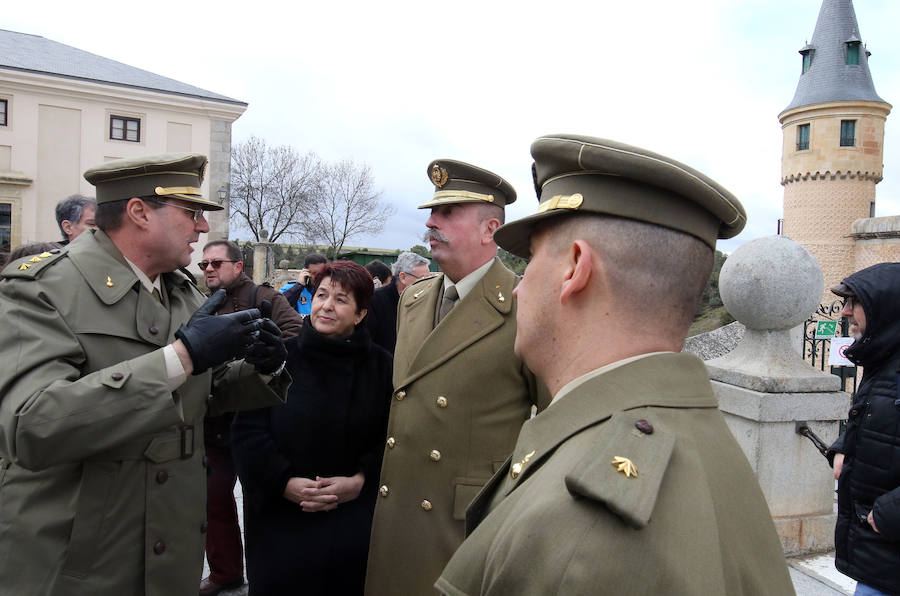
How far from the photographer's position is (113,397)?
Answer: 1.95 metres

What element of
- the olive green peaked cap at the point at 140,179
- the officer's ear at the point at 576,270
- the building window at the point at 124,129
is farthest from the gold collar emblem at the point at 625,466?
the building window at the point at 124,129

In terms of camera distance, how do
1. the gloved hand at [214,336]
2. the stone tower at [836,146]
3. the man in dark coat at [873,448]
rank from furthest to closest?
→ the stone tower at [836,146] → the man in dark coat at [873,448] → the gloved hand at [214,336]

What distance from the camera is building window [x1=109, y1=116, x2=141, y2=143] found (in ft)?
103

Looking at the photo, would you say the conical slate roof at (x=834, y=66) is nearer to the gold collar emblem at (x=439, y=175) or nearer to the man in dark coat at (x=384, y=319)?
the man in dark coat at (x=384, y=319)

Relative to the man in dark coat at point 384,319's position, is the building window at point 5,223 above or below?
above

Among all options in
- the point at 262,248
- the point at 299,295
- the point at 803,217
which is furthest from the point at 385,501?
the point at 803,217

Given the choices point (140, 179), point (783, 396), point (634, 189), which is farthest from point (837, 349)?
point (140, 179)

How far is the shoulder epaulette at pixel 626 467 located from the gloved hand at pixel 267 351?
5.91 feet

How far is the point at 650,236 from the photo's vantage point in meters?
1.30

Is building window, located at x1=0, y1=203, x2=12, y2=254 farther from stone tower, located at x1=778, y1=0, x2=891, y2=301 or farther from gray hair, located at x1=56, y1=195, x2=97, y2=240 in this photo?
stone tower, located at x1=778, y1=0, x2=891, y2=301

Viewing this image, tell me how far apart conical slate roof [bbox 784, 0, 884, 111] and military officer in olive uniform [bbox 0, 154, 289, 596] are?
47896 millimetres

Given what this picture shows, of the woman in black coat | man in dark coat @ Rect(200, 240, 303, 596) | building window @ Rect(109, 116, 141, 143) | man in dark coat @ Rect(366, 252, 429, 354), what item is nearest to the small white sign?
man in dark coat @ Rect(366, 252, 429, 354)

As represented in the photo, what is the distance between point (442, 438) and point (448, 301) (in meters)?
0.80

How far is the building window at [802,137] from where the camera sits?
1658 inches
